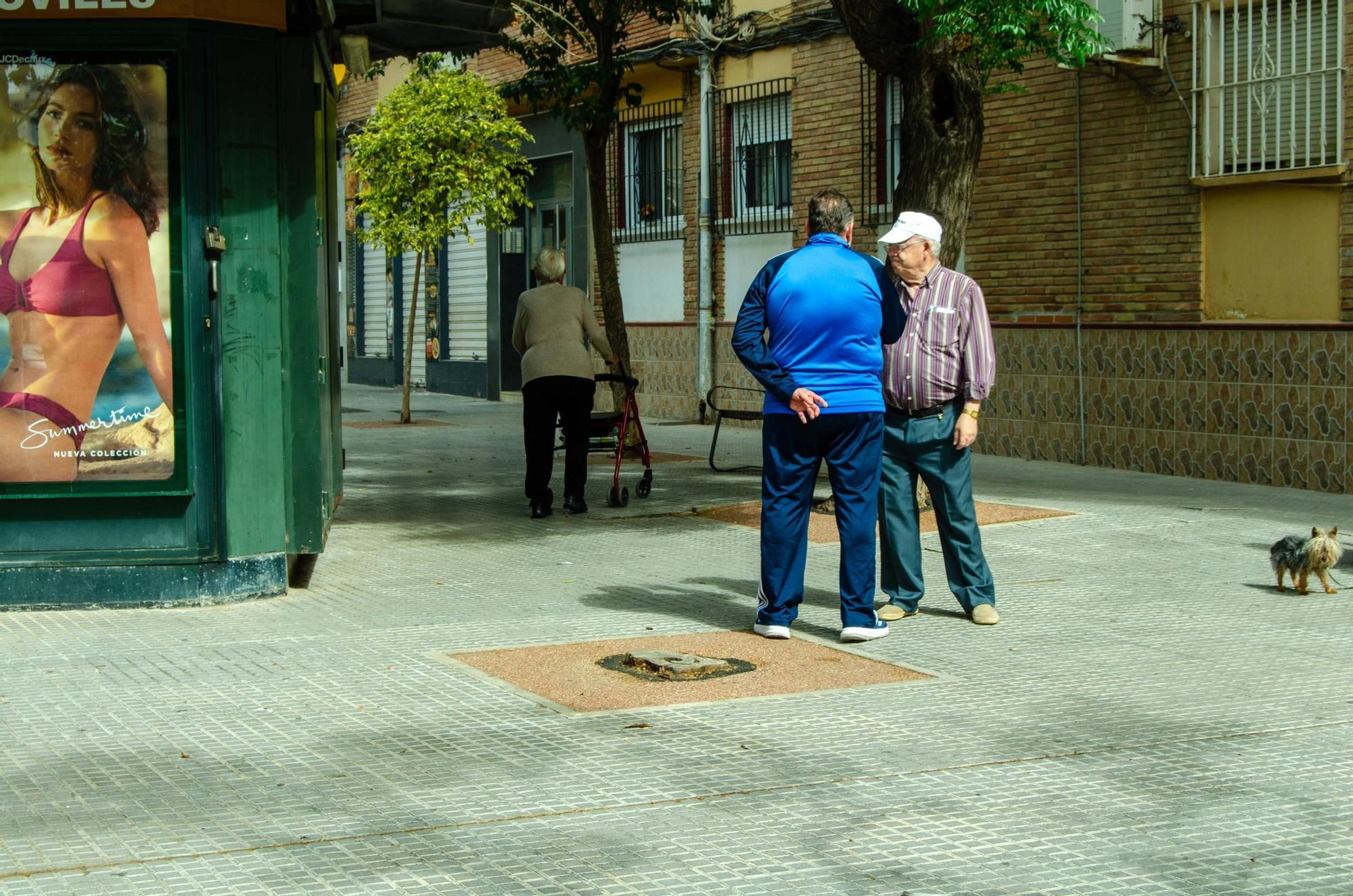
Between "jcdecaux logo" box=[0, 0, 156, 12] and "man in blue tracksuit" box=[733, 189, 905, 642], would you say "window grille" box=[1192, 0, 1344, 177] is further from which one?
"jcdecaux logo" box=[0, 0, 156, 12]

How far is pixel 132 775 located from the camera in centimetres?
530

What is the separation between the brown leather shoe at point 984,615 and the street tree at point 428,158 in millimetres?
13775

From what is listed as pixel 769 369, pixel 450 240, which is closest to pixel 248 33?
pixel 769 369

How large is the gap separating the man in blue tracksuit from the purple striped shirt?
0.39 metres

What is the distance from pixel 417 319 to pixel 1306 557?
24075mm

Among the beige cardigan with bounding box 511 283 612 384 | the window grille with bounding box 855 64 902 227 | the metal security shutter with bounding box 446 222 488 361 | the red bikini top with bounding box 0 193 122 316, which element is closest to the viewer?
the red bikini top with bounding box 0 193 122 316

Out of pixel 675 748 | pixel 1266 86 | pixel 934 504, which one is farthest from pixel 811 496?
pixel 1266 86

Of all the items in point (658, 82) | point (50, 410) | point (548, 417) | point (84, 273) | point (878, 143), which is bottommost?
point (548, 417)

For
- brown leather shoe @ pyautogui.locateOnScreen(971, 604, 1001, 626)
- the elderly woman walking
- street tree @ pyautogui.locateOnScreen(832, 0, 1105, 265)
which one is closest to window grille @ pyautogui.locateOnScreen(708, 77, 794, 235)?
street tree @ pyautogui.locateOnScreen(832, 0, 1105, 265)

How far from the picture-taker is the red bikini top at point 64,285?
812 cm

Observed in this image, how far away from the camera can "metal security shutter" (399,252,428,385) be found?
101 ft

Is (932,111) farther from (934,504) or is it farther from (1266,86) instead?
(934,504)

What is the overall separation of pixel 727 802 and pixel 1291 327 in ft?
33.0

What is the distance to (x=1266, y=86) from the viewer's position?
14.0 m
